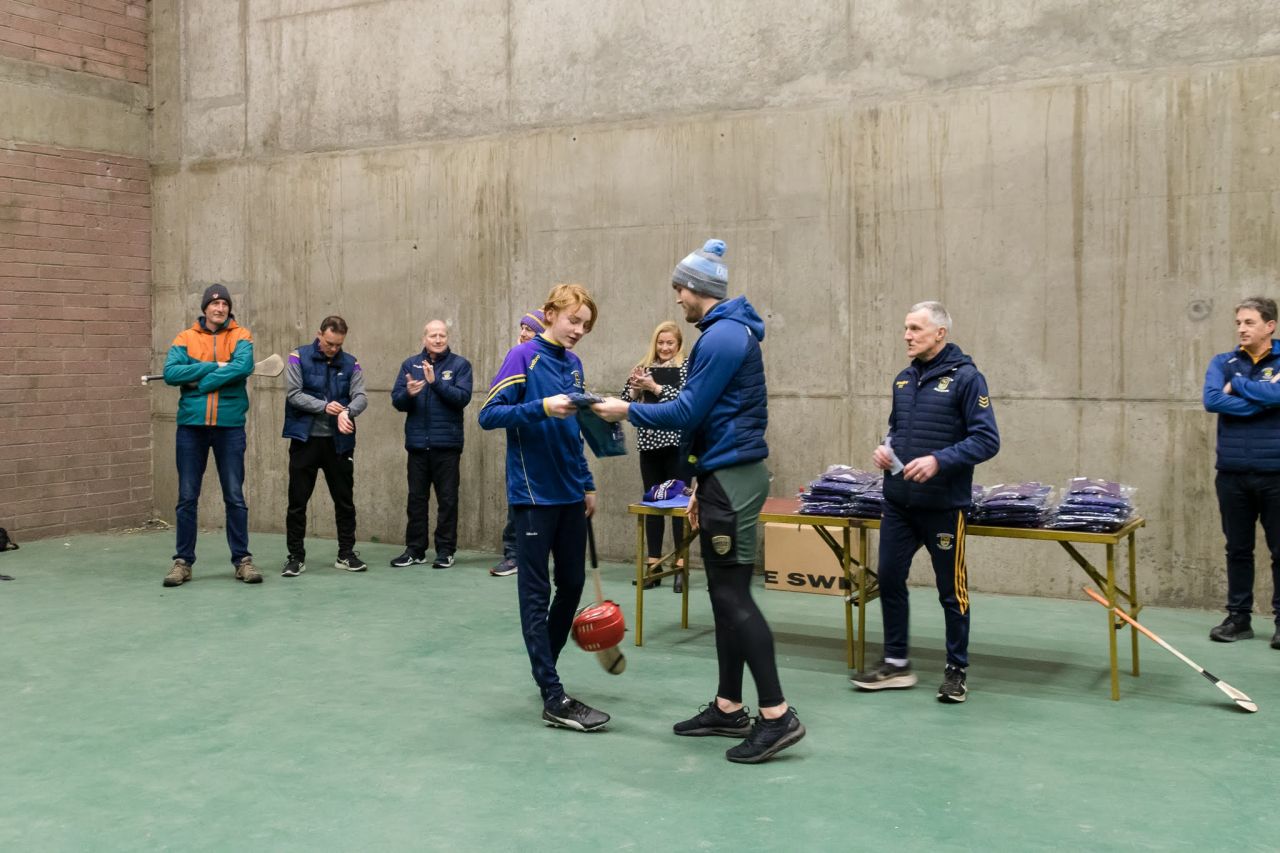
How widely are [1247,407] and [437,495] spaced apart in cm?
500

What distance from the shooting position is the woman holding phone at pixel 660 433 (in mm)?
7191

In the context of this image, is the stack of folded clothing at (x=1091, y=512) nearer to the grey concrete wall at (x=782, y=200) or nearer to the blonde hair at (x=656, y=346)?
the grey concrete wall at (x=782, y=200)

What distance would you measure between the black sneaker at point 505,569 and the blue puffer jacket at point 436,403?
0.94m

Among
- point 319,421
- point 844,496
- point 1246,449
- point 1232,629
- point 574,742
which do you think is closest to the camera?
point 574,742

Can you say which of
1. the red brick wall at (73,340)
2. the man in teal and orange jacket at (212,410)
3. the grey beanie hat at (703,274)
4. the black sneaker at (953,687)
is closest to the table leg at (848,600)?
the black sneaker at (953,687)

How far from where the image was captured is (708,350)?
407cm

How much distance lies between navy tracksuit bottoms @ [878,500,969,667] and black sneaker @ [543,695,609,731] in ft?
4.40

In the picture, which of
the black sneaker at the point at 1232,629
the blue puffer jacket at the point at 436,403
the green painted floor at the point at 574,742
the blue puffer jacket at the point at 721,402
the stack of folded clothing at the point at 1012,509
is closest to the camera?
the green painted floor at the point at 574,742

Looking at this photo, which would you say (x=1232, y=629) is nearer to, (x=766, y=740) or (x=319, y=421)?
(x=766, y=740)

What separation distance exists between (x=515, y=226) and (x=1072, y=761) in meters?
5.66

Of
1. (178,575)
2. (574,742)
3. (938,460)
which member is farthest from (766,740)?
(178,575)

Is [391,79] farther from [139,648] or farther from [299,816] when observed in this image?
[299,816]

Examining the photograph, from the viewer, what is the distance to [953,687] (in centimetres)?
484

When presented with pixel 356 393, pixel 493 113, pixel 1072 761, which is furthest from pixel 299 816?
pixel 493 113
